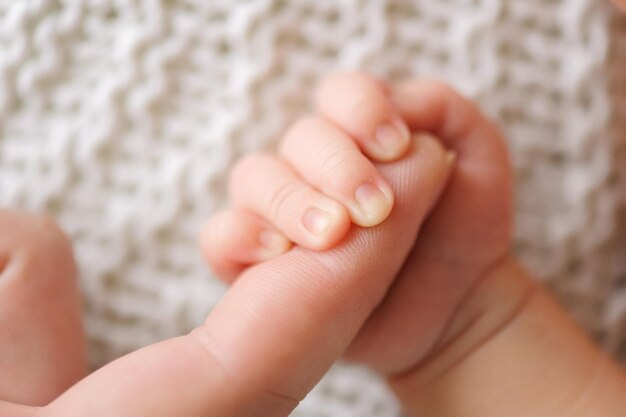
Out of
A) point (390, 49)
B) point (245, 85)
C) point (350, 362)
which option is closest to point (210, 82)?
point (245, 85)

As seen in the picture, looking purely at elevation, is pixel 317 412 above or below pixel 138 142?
below

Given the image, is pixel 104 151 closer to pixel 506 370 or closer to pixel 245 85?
pixel 245 85

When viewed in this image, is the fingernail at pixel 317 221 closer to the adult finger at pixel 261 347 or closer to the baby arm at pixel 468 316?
the adult finger at pixel 261 347

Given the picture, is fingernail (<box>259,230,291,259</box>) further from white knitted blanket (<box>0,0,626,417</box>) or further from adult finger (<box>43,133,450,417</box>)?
white knitted blanket (<box>0,0,626,417</box>)

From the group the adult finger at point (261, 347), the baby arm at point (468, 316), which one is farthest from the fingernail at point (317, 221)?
the baby arm at point (468, 316)

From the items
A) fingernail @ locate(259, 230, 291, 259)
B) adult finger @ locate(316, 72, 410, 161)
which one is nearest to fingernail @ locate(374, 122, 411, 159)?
adult finger @ locate(316, 72, 410, 161)

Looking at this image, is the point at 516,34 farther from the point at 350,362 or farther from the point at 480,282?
the point at 350,362

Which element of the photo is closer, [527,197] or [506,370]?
[506,370]

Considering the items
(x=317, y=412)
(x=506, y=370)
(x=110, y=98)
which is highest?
(x=110, y=98)
